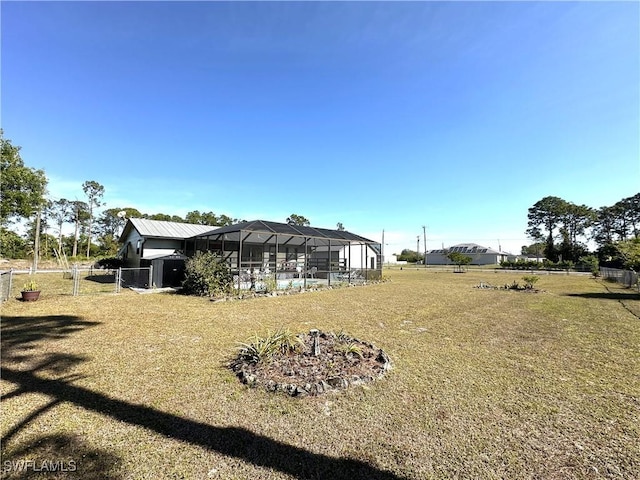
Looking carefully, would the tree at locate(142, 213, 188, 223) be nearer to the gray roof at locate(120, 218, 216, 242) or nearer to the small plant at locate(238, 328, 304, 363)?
the gray roof at locate(120, 218, 216, 242)

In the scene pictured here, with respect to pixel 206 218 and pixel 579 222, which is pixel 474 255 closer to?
pixel 579 222

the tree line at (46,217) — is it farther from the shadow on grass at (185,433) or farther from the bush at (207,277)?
the shadow on grass at (185,433)

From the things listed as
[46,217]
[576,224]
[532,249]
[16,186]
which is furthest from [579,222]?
[46,217]

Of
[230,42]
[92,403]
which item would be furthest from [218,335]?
[230,42]

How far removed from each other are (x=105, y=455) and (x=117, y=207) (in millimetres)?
56923

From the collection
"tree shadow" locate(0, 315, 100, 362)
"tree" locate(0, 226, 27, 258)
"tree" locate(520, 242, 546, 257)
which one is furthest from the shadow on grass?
"tree" locate(520, 242, 546, 257)

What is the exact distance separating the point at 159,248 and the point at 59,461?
657 inches

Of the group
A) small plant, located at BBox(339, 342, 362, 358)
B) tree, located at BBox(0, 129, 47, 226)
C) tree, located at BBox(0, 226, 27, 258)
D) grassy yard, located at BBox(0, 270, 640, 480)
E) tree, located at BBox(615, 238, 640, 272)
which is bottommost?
grassy yard, located at BBox(0, 270, 640, 480)

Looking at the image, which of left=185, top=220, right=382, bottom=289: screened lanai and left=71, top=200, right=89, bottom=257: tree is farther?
left=71, top=200, right=89, bottom=257: tree

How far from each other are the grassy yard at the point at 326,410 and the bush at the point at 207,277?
5068 mm

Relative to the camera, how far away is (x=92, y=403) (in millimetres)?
3332

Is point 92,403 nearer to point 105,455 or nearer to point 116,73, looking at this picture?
point 105,455

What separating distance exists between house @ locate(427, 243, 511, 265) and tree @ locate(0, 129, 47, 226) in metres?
57.5

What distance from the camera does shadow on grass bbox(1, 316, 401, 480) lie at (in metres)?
2.37
